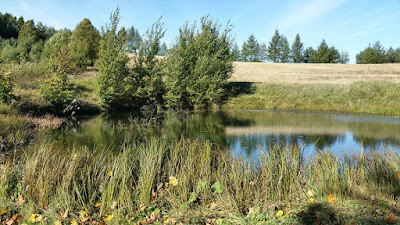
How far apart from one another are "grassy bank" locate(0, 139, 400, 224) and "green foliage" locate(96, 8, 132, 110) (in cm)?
1886

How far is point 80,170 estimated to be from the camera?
532 centimetres

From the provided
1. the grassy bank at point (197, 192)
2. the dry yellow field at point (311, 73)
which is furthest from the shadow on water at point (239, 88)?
the grassy bank at point (197, 192)

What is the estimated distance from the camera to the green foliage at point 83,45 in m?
30.9

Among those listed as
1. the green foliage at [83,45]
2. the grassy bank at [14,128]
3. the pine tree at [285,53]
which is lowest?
the grassy bank at [14,128]

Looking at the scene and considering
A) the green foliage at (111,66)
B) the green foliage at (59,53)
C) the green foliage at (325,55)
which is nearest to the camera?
the green foliage at (111,66)

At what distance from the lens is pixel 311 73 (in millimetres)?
45375

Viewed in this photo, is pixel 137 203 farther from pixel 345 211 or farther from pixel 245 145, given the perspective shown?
pixel 245 145

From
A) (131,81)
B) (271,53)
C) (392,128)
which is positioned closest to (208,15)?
(131,81)

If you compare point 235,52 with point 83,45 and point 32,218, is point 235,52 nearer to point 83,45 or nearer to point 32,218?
point 83,45

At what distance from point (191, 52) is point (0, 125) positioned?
19671 millimetres

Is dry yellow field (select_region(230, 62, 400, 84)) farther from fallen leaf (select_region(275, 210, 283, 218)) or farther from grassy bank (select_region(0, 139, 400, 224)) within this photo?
fallen leaf (select_region(275, 210, 283, 218))

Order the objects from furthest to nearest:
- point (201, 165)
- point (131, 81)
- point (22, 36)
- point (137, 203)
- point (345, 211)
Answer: point (22, 36) < point (131, 81) < point (201, 165) < point (137, 203) < point (345, 211)

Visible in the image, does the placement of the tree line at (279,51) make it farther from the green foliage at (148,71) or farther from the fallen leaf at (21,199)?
the fallen leaf at (21,199)

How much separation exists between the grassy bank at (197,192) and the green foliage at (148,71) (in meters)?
20.8
